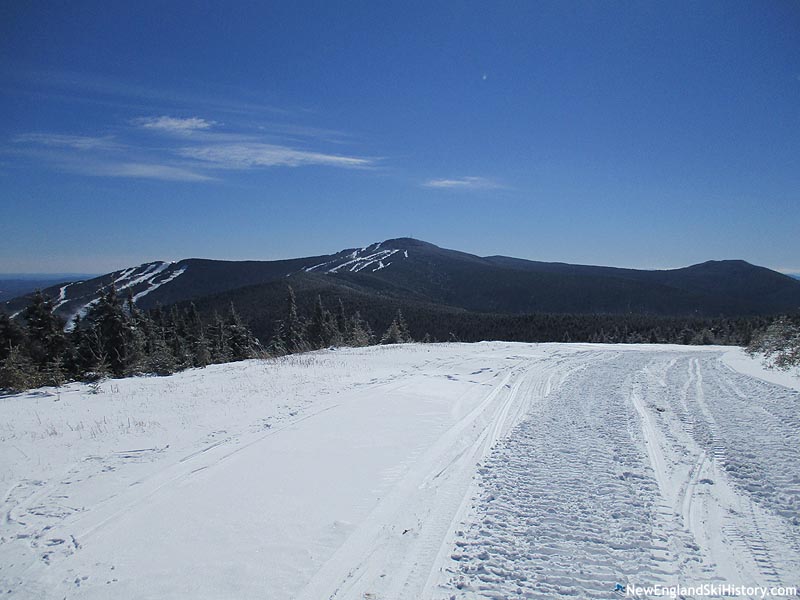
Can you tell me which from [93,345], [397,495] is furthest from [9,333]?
[397,495]

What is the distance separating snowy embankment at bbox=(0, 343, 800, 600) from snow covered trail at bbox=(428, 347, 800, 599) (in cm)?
2

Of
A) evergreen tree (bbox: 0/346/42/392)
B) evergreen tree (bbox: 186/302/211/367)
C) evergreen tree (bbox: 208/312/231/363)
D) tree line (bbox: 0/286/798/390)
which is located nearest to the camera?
evergreen tree (bbox: 0/346/42/392)

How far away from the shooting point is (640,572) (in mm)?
3482

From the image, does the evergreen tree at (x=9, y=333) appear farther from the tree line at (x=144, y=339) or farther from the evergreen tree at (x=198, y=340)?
the evergreen tree at (x=198, y=340)

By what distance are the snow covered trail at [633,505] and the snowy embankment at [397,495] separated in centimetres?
2

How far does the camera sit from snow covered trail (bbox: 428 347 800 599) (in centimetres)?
349

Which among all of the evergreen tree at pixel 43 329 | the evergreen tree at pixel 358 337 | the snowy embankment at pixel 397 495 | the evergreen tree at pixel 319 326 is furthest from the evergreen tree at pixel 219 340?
the snowy embankment at pixel 397 495

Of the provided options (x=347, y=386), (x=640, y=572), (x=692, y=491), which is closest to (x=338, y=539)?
(x=640, y=572)

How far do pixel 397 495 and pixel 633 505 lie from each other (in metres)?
2.69

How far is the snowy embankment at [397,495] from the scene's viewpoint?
11.7ft

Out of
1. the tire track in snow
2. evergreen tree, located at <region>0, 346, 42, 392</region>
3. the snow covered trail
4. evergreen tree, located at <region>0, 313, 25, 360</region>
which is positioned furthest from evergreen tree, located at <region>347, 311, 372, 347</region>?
evergreen tree, located at <region>0, 313, 25, 360</region>

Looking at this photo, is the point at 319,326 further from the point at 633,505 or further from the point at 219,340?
the point at 633,505

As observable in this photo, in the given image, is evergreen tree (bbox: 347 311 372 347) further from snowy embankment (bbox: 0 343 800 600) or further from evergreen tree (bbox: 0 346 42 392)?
snowy embankment (bbox: 0 343 800 600)

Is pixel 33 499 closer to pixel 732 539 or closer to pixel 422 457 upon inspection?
pixel 422 457
